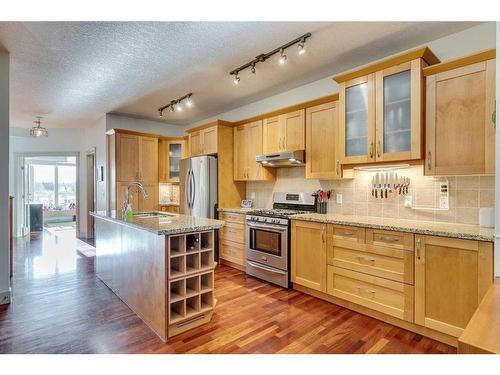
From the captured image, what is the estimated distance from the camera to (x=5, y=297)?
2.85m

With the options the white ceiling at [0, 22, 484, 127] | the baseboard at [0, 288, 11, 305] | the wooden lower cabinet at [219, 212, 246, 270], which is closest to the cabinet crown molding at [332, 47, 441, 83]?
the white ceiling at [0, 22, 484, 127]

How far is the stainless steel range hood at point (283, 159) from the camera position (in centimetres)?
353

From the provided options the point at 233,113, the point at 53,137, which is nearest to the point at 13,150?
the point at 53,137

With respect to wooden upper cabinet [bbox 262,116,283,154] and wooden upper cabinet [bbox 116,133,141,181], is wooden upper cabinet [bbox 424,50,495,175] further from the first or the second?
wooden upper cabinet [bbox 116,133,141,181]

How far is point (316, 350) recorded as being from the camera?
207 centimetres

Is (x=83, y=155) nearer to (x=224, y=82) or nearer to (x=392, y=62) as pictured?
(x=224, y=82)

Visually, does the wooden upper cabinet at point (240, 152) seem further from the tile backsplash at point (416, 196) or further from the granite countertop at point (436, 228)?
the granite countertop at point (436, 228)

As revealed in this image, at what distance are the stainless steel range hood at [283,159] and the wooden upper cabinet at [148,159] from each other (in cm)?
249

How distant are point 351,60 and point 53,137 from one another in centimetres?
677

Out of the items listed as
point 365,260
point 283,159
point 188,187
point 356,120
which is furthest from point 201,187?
point 365,260

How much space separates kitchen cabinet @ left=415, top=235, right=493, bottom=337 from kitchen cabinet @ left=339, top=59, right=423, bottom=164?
0.81 metres

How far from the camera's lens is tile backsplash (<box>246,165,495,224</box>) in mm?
2465

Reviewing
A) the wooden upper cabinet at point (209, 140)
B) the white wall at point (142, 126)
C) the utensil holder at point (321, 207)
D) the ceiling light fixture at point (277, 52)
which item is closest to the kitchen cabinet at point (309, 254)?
the utensil holder at point (321, 207)

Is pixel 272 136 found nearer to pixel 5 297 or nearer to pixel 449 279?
pixel 449 279
